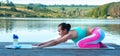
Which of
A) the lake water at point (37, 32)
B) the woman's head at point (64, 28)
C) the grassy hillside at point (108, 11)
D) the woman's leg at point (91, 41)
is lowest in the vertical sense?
the grassy hillside at point (108, 11)

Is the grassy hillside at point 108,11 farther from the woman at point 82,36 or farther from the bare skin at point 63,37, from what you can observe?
the bare skin at point 63,37

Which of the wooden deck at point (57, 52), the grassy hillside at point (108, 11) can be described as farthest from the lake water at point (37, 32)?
the grassy hillside at point (108, 11)

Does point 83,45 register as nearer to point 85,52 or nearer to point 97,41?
point 97,41

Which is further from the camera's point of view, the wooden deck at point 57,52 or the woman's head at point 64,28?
the woman's head at point 64,28

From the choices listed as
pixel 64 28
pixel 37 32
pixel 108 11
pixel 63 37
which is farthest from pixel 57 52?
pixel 108 11

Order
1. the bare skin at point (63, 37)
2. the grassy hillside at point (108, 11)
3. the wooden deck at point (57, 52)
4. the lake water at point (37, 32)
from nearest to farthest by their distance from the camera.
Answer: the wooden deck at point (57, 52) < the bare skin at point (63, 37) < the lake water at point (37, 32) < the grassy hillside at point (108, 11)

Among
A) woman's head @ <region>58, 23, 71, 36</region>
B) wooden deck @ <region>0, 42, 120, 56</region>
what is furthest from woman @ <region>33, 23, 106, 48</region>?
wooden deck @ <region>0, 42, 120, 56</region>

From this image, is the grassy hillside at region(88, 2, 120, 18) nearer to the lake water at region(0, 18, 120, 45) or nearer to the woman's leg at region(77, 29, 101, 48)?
the lake water at region(0, 18, 120, 45)

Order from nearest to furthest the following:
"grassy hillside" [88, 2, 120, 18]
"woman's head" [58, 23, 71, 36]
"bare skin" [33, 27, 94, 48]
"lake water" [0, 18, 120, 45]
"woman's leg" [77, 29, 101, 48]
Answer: "bare skin" [33, 27, 94, 48]
"woman's head" [58, 23, 71, 36]
"woman's leg" [77, 29, 101, 48]
"lake water" [0, 18, 120, 45]
"grassy hillside" [88, 2, 120, 18]

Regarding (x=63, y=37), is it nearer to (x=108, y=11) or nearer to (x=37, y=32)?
(x=37, y=32)

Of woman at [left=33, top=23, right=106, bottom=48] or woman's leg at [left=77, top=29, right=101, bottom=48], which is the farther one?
woman's leg at [left=77, top=29, right=101, bottom=48]

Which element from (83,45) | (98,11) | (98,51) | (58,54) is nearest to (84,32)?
(83,45)

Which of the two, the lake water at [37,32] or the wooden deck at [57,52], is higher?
the wooden deck at [57,52]

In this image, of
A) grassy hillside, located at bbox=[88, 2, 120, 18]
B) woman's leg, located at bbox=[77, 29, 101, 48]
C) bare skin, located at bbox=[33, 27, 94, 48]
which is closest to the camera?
bare skin, located at bbox=[33, 27, 94, 48]
